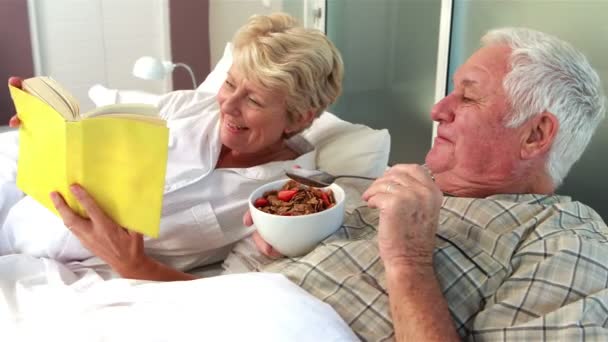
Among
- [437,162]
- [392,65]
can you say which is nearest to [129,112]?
[437,162]

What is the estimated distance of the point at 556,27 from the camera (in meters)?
1.79

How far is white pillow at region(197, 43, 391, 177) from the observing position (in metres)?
1.61

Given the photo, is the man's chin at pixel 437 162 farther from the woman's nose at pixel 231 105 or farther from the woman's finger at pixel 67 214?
the woman's finger at pixel 67 214

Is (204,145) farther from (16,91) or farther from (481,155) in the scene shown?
(481,155)

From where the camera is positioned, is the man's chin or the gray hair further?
the man's chin

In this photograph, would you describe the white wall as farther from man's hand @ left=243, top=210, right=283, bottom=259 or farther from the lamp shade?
man's hand @ left=243, top=210, right=283, bottom=259

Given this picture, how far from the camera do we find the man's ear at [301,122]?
149 cm

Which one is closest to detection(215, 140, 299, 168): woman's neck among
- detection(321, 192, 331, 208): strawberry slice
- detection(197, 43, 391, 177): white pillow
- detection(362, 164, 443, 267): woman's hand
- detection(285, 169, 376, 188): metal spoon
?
detection(197, 43, 391, 177): white pillow

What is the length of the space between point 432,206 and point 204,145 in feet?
2.15

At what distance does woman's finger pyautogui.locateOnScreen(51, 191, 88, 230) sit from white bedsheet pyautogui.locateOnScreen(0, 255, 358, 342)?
0.40 feet

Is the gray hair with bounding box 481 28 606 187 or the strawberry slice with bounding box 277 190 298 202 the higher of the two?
the gray hair with bounding box 481 28 606 187

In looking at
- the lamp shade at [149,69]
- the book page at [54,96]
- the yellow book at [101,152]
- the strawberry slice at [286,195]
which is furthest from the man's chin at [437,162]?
the lamp shade at [149,69]

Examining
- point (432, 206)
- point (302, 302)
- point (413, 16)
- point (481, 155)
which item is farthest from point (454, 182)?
point (413, 16)

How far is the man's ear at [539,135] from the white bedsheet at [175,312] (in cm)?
51
